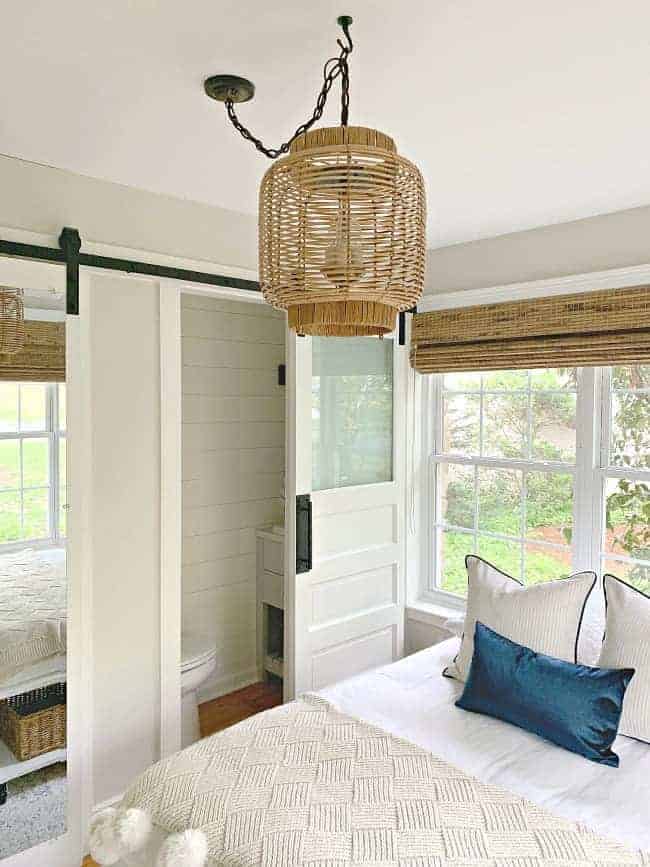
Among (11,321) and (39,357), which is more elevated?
(11,321)

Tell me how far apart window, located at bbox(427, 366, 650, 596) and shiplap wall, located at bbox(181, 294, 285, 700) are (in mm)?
979

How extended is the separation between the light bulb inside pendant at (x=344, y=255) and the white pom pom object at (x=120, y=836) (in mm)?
1505

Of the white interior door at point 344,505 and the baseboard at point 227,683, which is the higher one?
the white interior door at point 344,505

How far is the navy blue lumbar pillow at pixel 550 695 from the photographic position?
7.27 ft

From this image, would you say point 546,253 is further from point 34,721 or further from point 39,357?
point 34,721

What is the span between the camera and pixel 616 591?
251cm

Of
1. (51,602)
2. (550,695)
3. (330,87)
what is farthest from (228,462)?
(330,87)

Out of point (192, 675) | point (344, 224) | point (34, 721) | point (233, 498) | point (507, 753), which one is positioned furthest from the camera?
point (233, 498)

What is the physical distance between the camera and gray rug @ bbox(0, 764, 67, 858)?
2.44 m

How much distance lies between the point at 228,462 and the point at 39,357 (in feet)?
5.45

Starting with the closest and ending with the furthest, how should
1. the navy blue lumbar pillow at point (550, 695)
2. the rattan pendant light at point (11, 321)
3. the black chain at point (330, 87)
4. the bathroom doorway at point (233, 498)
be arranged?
the black chain at point (330, 87) < the navy blue lumbar pillow at point (550, 695) < the rattan pendant light at point (11, 321) < the bathroom doorway at point (233, 498)

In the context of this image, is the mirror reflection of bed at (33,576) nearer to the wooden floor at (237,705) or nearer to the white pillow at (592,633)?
the wooden floor at (237,705)

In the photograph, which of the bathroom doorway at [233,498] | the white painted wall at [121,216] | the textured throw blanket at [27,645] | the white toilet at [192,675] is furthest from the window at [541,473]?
the textured throw blanket at [27,645]

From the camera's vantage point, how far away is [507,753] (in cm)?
221
